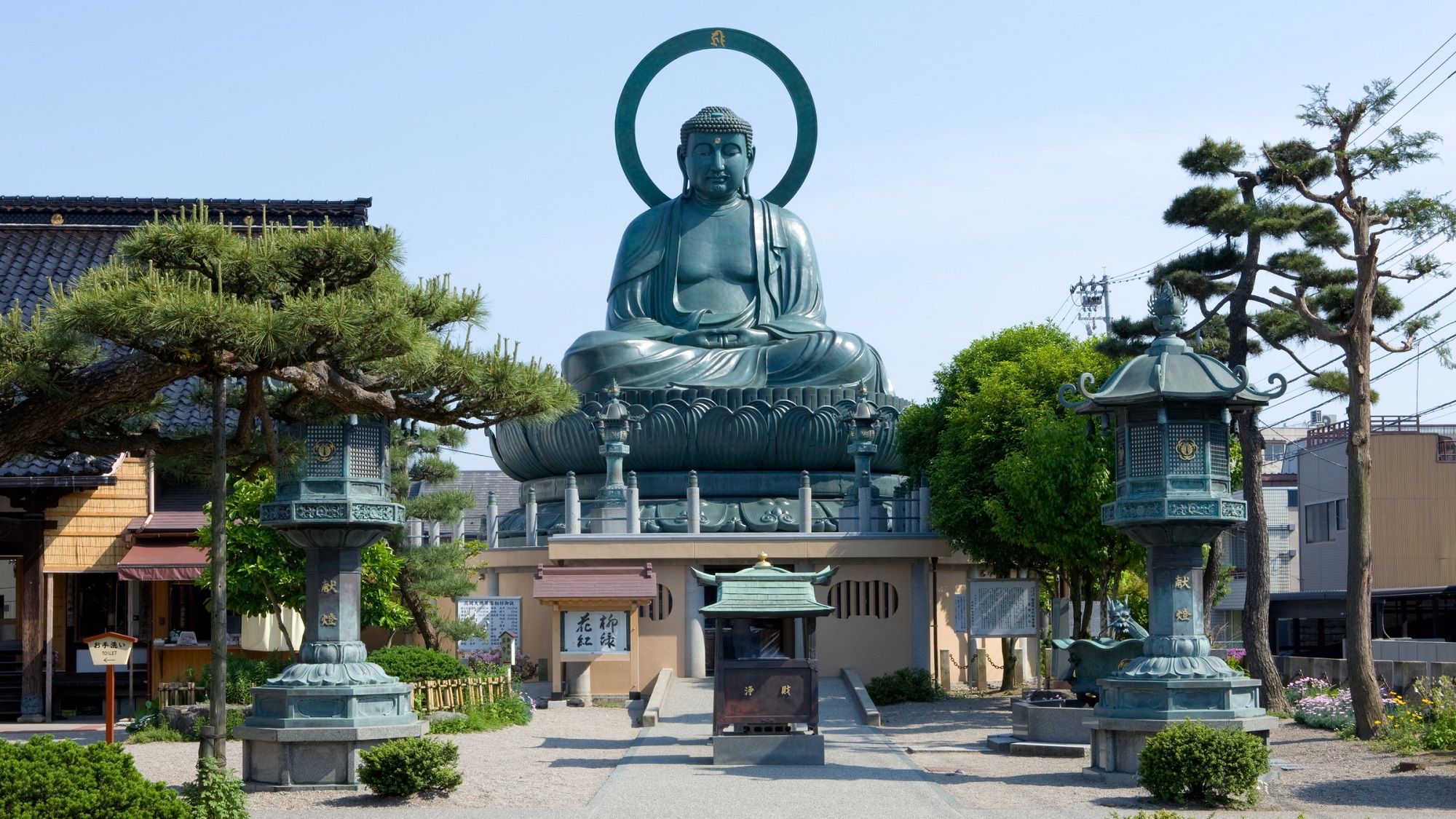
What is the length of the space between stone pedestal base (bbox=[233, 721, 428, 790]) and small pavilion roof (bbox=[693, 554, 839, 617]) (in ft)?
12.5

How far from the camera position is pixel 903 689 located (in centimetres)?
2352

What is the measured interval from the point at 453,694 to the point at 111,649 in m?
5.40

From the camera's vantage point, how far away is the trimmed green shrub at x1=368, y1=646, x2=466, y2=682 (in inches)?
805

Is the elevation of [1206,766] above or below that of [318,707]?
below

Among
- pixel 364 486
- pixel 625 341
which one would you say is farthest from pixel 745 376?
pixel 364 486

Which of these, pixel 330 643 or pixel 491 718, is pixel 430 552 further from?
pixel 330 643

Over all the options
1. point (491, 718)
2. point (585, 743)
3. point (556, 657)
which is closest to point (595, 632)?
point (556, 657)

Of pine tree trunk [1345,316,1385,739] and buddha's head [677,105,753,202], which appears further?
buddha's head [677,105,753,202]

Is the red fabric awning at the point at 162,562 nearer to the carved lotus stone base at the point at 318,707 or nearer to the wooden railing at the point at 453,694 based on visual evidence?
the wooden railing at the point at 453,694

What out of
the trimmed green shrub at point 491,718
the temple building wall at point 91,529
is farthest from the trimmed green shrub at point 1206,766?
the temple building wall at point 91,529

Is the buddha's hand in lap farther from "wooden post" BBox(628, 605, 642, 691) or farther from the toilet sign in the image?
the toilet sign

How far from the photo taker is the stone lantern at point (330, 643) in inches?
556

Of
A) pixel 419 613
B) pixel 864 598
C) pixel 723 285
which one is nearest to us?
pixel 419 613

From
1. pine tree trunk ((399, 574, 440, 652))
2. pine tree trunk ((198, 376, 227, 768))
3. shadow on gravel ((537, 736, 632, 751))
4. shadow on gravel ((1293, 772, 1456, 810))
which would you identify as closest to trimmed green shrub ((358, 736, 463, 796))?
pine tree trunk ((198, 376, 227, 768))
